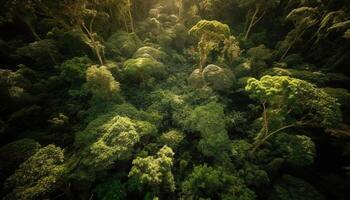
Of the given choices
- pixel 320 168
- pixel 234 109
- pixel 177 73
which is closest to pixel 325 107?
pixel 320 168

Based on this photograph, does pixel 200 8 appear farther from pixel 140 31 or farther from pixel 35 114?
pixel 35 114

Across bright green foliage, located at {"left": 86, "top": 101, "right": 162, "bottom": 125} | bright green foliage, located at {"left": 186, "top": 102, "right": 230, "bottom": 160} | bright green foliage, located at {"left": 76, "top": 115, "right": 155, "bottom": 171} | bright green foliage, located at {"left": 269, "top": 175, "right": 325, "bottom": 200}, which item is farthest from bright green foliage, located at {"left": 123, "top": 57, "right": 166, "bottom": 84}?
bright green foliage, located at {"left": 269, "top": 175, "right": 325, "bottom": 200}

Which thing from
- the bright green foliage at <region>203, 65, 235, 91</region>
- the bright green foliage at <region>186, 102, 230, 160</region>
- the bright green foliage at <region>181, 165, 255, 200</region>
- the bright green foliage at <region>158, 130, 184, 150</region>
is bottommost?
the bright green foliage at <region>181, 165, 255, 200</region>

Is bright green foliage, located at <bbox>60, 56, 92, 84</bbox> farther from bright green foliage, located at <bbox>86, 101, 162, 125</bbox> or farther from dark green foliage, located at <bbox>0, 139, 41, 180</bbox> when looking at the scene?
dark green foliage, located at <bbox>0, 139, 41, 180</bbox>

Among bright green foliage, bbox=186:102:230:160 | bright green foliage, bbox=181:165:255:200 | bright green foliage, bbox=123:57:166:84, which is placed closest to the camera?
bright green foliage, bbox=181:165:255:200

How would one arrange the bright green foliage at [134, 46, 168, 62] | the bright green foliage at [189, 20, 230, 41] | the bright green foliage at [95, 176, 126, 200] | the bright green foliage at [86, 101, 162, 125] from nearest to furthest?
the bright green foliage at [95, 176, 126, 200]
the bright green foliage at [86, 101, 162, 125]
the bright green foliage at [189, 20, 230, 41]
the bright green foliage at [134, 46, 168, 62]
